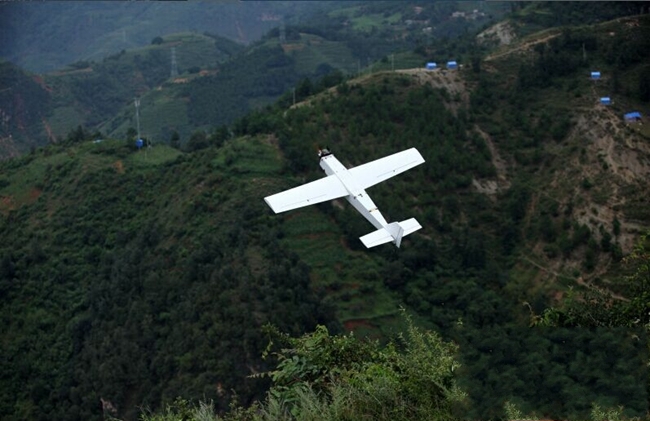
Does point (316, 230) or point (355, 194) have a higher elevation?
point (355, 194)

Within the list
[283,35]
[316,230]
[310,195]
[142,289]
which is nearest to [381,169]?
[310,195]

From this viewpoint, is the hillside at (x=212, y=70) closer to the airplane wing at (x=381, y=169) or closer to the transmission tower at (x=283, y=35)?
the transmission tower at (x=283, y=35)

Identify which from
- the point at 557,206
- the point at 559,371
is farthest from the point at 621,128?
the point at 559,371

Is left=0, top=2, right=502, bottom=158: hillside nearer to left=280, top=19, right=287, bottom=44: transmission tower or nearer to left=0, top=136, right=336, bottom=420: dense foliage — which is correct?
left=280, top=19, right=287, bottom=44: transmission tower

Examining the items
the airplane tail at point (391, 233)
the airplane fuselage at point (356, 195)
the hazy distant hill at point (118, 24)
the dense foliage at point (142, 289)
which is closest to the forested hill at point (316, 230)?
the dense foliage at point (142, 289)

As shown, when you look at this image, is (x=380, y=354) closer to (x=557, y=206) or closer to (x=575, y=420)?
(x=575, y=420)

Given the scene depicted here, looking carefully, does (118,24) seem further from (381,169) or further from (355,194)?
(355,194)
